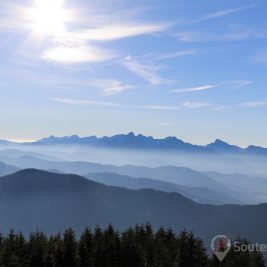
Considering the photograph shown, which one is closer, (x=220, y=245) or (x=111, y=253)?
(x=220, y=245)

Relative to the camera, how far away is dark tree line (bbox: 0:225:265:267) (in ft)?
210

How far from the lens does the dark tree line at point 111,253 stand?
63.9 meters

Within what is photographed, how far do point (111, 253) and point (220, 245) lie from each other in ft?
56.5

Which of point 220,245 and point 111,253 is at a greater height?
point 220,245

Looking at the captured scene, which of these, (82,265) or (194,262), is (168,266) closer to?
(194,262)

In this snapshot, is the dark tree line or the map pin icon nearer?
the map pin icon

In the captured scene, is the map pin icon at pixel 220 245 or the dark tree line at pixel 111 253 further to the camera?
the dark tree line at pixel 111 253

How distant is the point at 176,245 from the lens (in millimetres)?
A: 73375

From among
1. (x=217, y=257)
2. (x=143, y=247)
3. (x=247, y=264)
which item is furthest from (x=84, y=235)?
(x=247, y=264)

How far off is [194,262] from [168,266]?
579cm

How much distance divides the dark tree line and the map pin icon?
227 centimetres

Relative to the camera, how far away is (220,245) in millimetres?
60812

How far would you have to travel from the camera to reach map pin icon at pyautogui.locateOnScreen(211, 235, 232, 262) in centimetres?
5875

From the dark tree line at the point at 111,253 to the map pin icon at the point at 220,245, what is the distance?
2.27 m
